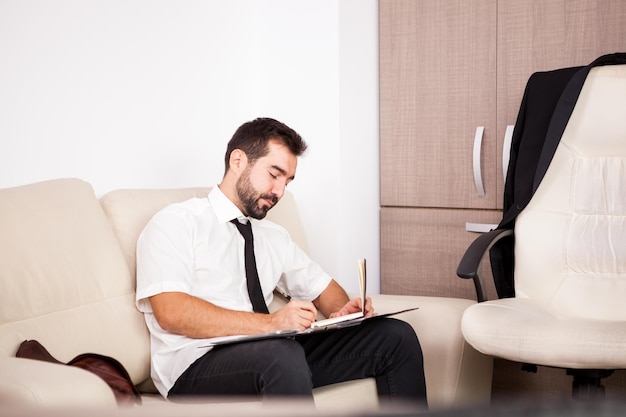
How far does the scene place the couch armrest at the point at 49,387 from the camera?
1158 millimetres

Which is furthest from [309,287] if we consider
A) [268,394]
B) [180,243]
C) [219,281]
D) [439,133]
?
[439,133]

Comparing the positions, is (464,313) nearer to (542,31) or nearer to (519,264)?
(519,264)

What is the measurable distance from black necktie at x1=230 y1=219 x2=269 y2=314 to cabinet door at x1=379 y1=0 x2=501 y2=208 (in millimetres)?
1185

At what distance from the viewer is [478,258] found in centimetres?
225

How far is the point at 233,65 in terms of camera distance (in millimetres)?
3209

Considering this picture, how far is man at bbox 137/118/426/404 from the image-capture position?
1816 millimetres

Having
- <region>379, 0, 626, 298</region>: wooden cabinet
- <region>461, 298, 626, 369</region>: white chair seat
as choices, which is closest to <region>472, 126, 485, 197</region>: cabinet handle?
<region>379, 0, 626, 298</region>: wooden cabinet

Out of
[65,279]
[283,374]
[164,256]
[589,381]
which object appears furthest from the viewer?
[589,381]

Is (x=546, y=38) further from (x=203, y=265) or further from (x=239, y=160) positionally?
(x=203, y=265)

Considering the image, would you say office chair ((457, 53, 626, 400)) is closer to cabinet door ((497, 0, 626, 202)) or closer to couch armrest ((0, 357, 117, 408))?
cabinet door ((497, 0, 626, 202))

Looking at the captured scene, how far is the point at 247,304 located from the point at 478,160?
1281 mm

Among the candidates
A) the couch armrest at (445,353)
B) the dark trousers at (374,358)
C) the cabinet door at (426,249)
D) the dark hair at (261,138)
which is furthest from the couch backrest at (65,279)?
the cabinet door at (426,249)

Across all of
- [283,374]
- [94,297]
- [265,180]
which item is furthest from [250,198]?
[283,374]

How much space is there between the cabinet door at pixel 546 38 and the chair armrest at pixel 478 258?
2.03 feet
